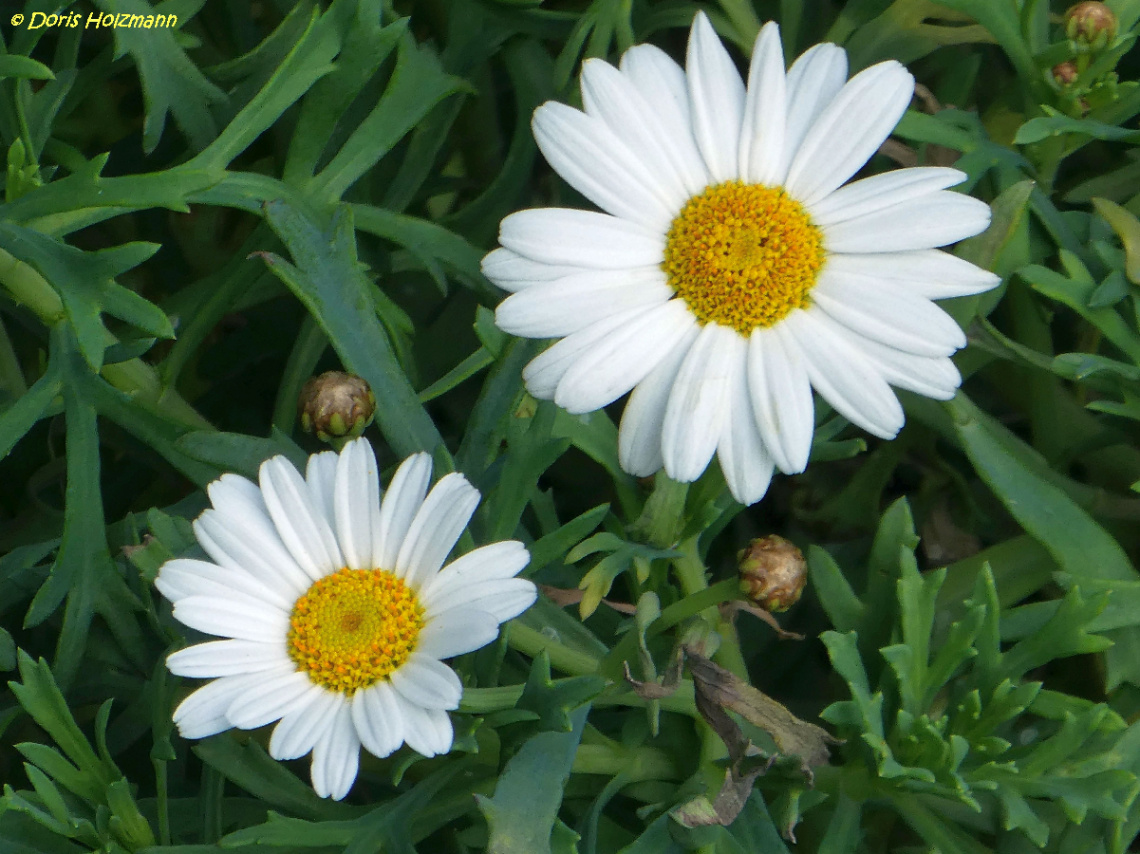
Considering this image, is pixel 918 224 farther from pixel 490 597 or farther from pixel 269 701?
pixel 269 701

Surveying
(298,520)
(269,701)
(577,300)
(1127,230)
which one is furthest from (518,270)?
(1127,230)

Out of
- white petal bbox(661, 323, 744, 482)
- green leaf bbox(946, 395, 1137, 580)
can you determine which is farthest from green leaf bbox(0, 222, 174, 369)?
green leaf bbox(946, 395, 1137, 580)

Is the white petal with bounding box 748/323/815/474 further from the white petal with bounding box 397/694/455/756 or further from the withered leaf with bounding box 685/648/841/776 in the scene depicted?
the white petal with bounding box 397/694/455/756

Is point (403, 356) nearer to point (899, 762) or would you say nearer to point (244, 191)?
point (244, 191)

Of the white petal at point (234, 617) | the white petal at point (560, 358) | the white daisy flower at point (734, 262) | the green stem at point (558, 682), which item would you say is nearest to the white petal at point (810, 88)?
the white daisy flower at point (734, 262)

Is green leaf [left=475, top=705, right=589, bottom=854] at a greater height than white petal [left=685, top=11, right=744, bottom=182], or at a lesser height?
lesser

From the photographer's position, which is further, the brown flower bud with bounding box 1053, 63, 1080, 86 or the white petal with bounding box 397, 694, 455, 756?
the brown flower bud with bounding box 1053, 63, 1080, 86

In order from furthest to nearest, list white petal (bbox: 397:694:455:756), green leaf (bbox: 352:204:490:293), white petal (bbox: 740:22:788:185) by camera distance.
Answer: green leaf (bbox: 352:204:490:293), white petal (bbox: 740:22:788:185), white petal (bbox: 397:694:455:756)

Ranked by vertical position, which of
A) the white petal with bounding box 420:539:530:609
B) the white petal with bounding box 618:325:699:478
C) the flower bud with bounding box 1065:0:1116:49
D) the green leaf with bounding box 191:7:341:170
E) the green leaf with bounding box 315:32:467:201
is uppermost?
the green leaf with bounding box 191:7:341:170
